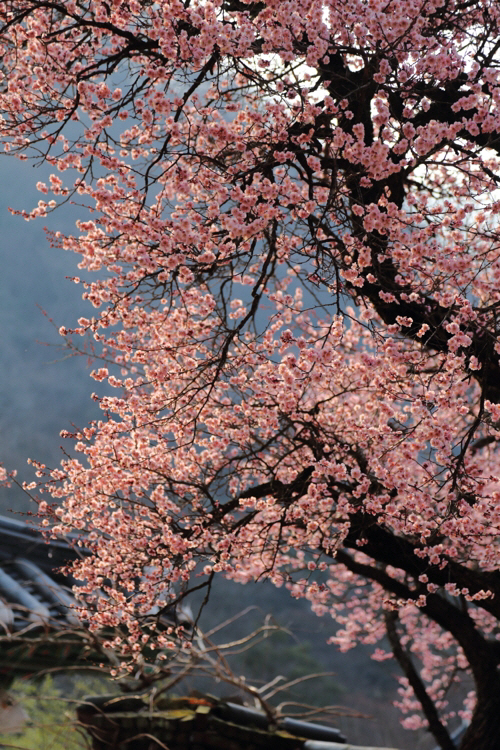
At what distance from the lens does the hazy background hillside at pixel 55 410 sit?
17.5m

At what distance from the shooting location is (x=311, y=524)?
15.4 ft

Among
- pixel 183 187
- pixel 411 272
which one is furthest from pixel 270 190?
pixel 411 272

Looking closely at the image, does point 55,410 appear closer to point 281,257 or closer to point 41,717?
point 41,717

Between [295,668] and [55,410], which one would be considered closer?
[295,668]

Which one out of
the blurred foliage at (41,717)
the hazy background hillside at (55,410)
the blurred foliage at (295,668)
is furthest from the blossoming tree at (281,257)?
the hazy background hillside at (55,410)

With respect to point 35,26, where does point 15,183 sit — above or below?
above

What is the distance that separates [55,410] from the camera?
20.0 metres

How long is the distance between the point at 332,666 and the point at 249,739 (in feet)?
48.6

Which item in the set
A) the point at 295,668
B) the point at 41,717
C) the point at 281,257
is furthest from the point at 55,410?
the point at 281,257

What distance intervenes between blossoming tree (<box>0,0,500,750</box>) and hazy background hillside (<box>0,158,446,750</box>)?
12.9m

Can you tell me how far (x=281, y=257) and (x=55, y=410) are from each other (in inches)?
646

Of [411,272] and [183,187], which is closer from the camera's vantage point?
[183,187]

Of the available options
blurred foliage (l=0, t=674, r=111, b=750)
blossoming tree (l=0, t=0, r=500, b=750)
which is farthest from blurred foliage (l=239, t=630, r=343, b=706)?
blossoming tree (l=0, t=0, r=500, b=750)

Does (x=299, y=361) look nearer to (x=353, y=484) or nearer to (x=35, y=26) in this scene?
(x=353, y=484)
